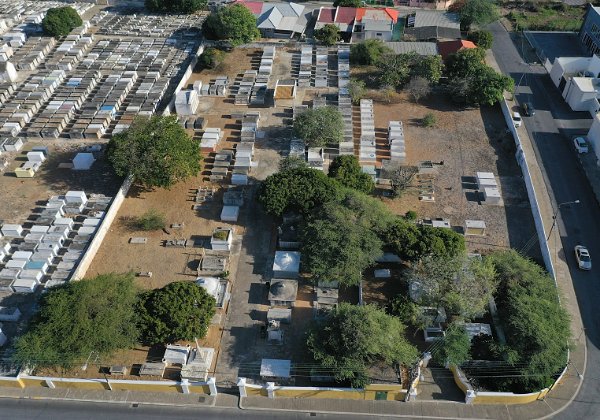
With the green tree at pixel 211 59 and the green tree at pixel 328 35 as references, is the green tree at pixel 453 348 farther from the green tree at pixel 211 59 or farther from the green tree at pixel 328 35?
the green tree at pixel 328 35

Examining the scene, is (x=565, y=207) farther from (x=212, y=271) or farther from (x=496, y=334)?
(x=212, y=271)

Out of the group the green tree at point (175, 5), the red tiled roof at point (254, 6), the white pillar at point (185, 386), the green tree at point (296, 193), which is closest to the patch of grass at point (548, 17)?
the red tiled roof at point (254, 6)

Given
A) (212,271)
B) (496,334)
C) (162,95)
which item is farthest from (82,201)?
(496,334)

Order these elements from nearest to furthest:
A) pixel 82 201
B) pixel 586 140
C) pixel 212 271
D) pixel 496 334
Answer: pixel 496 334 → pixel 212 271 → pixel 82 201 → pixel 586 140

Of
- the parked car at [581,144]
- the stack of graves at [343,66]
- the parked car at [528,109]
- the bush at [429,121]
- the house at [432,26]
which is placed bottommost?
the parked car at [528,109]

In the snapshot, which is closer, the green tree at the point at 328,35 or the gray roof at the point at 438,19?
the green tree at the point at 328,35

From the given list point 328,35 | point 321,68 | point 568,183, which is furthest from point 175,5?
point 568,183
